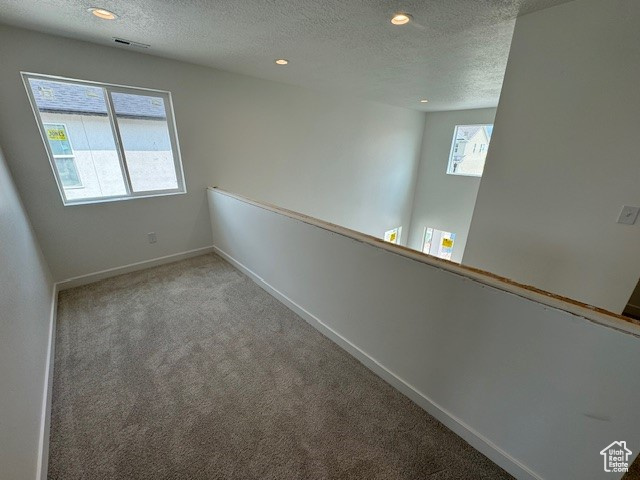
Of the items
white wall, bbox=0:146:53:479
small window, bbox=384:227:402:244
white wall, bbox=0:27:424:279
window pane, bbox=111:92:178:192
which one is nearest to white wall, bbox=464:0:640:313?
white wall, bbox=0:27:424:279

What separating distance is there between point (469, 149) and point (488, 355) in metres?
5.71

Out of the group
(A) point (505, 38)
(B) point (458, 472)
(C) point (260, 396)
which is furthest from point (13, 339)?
(A) point (505, 38)

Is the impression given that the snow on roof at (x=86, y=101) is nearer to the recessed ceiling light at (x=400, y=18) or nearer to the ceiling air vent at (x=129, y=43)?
the ceiling air vent at (x=129, y=43)

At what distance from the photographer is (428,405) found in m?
1.43

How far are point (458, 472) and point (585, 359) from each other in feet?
2.58

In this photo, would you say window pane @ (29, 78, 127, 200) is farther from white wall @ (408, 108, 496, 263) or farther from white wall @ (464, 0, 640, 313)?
white wall @ (408, 108, 496, 263)

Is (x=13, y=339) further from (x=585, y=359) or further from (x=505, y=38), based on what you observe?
(x=505, y=38)

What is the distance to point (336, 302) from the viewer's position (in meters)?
1.87

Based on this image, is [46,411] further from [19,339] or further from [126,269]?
[126,269]

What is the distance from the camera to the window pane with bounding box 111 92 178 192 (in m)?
2.68

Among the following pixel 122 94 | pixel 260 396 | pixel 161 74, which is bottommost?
pixel 260 396

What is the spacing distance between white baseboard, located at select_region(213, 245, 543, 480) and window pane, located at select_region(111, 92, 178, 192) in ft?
7.31

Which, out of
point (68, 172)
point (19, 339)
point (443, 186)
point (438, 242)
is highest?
point (68, 172)

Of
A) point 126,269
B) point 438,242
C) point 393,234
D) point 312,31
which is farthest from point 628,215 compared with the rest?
point 438,242
